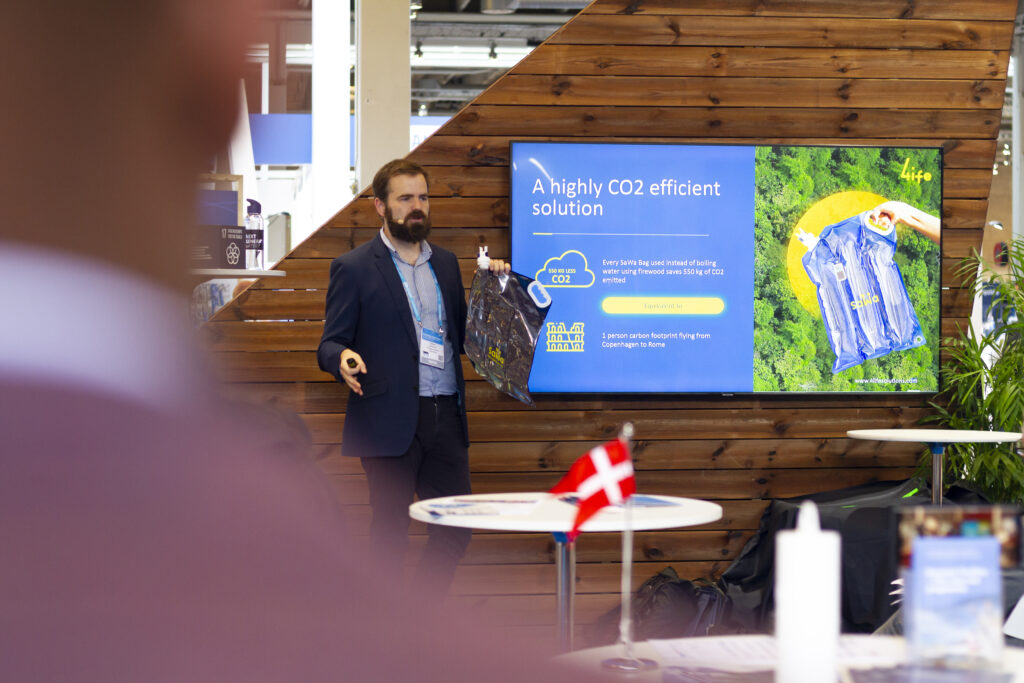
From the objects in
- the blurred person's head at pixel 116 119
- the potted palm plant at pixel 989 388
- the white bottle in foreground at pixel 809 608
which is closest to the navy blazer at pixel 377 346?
the potted palm plant at pixel 989 388

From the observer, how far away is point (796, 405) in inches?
173

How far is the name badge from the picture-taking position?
3.55 metres

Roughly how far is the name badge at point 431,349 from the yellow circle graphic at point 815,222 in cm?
159

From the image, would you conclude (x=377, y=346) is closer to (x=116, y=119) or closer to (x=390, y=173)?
(x=390, y=173)

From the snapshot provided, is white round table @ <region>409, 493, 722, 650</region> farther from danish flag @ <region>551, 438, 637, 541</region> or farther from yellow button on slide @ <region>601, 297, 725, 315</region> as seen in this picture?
yellow button on slide @ <region>601, 297, 725, 315</region>

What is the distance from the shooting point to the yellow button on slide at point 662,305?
168 inches

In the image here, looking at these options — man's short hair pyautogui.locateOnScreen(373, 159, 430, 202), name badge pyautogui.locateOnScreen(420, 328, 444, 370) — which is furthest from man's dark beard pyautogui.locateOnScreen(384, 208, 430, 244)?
name badge pyautogui.locateOnScreen(420, 328, 444, 370)

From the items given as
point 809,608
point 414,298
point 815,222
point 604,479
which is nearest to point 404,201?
point 414,298

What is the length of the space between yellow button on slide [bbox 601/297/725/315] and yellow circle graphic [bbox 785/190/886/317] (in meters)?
0.33

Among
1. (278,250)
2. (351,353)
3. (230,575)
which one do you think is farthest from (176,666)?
(278,250)

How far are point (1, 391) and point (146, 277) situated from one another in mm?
39

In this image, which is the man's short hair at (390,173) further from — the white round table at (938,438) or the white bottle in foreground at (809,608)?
the white bottle in foreground at (809,608)

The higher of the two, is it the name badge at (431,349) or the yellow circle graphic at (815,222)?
the yellow circle graphic at (815,222)

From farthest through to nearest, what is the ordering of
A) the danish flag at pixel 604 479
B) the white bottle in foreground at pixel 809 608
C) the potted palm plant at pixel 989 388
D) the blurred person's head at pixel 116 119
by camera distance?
1. the potted palm plant at pixel 989 388
2. the danish flag at pixel 604 479
3. the white bottle in foreground at pixel 809 608
4. the blurred person's head at pixel 116 119
